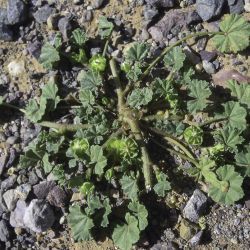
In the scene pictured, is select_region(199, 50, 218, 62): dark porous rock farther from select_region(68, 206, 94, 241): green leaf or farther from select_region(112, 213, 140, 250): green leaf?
select_region(68, 206, 94, 241): green leaf

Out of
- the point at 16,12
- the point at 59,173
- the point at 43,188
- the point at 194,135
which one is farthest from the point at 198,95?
the point at 16,12

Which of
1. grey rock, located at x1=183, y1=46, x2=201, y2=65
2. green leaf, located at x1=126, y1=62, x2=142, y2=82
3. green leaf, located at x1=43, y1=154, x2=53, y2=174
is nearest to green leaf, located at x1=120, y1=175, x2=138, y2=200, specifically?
green leaf, located at x1=43, y1=154, x2=53, y2=174

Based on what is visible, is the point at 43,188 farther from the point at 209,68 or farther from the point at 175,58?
the point at 209,68

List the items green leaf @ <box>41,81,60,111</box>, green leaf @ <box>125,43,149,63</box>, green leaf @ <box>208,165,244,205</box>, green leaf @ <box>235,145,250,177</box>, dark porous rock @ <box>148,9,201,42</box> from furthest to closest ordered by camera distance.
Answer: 1. dark porous rock @ <box>148,9,201,42</box>
2. green leaf @ <box>41,81,60,111</box>
3. green leaf @ <box>125,43,149,63</box>
4. green leaf @ <box>235,145,250,177</box>
5. green leaf @ <box>208,165,244,205</box>

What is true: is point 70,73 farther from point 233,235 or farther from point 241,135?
point 233,235

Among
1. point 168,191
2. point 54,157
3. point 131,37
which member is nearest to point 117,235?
point 168,191

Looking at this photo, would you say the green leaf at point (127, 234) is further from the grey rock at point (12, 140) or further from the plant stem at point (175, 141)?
the grey rock at point (12, 140)

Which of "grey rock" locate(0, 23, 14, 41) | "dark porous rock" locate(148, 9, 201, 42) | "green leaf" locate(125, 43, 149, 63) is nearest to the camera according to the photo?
"green leaf" locate(125, 43, 149, 63)

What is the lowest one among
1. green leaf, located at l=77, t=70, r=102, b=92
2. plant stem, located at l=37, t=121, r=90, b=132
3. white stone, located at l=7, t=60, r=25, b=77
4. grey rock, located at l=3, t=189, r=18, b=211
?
grey rock, located at l=3, t=189, r=18, b=211
